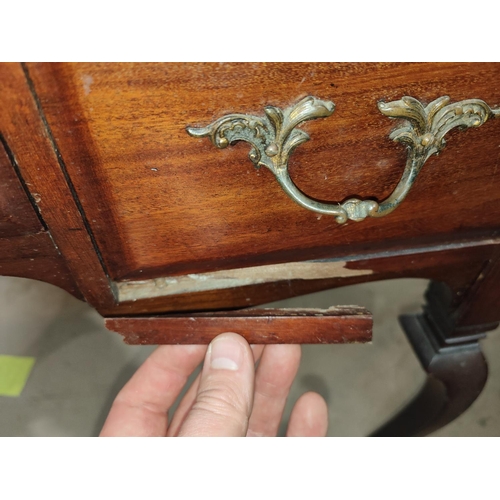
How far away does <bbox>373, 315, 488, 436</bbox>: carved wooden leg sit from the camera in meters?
0.61

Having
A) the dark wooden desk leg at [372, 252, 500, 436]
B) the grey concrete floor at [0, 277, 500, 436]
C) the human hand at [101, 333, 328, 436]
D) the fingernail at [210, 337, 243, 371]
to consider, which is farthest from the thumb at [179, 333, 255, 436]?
the grey concrete floor at [0, 277, 500, 436]

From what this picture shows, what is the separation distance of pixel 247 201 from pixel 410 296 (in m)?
0.76

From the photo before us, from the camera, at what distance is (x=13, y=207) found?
1.00ft

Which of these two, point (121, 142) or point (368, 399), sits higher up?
point (368, 399)

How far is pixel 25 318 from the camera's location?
0.93 metres

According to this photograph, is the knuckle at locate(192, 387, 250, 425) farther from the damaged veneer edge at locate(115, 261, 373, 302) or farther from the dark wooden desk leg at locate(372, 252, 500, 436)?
the dark wooden desk leg at locate(372, 252, 500, 436)

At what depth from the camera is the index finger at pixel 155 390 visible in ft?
2.16

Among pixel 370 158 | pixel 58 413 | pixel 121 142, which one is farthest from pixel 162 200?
pixel 58 413

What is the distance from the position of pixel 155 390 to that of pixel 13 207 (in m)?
0.45

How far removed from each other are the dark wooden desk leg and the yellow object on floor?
2.21 feet

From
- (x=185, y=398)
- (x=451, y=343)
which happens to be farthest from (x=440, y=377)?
(x=185, y=398)

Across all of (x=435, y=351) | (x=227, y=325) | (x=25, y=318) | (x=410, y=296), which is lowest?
(x=227, y=325)

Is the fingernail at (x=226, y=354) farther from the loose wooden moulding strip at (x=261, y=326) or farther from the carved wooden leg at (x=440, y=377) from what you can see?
the carved wooden leg at (x=440, y=377)

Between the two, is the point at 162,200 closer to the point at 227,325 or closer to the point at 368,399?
the point at 227,325
